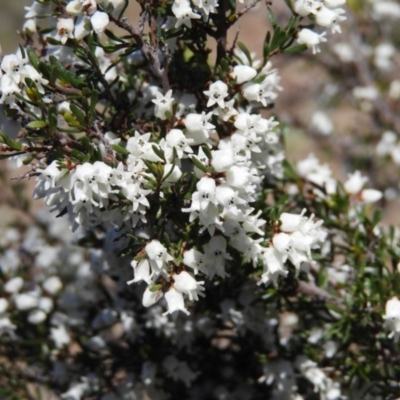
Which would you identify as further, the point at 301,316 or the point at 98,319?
the point at 98,319

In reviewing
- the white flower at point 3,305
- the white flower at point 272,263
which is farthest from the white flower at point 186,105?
the white flower at point 3,305

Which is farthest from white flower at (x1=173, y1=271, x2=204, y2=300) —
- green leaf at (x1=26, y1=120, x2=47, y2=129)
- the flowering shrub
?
green leaf at (x1=26, y1=120, x2=47, y2=129)

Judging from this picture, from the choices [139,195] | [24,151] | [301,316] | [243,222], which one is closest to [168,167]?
[139,195]

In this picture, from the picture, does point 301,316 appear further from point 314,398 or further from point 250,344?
point 314,398

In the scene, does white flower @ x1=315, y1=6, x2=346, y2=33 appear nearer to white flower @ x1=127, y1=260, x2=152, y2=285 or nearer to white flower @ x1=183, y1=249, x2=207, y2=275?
white flower @ x1=183, y1=249, x2=207, y2=275

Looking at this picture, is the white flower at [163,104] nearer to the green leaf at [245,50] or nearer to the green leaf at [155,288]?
Result: the green leaf at [245,50]

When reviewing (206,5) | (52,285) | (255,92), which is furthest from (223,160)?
(52,285)
